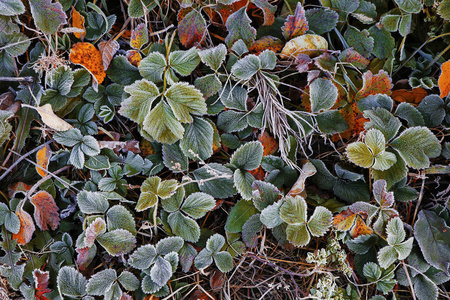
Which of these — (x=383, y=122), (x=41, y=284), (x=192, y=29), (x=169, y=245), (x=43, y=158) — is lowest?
(x=41, y=284)

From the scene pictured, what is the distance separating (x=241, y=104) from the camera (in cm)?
128

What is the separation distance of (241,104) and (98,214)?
68cm

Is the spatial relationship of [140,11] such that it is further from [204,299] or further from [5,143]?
[204,299]

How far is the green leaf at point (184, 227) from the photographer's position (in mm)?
1251

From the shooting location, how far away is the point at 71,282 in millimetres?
1227

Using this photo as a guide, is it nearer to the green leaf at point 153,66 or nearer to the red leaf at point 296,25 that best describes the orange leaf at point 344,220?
the red leaf at point 296,25

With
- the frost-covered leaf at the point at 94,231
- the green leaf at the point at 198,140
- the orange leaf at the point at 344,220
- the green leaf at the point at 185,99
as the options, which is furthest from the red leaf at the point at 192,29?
the orange leaf at the point at 344,220

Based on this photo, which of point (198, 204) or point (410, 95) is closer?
point (198, 204)

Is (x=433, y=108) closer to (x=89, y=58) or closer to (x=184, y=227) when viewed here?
(x=184, y=227)

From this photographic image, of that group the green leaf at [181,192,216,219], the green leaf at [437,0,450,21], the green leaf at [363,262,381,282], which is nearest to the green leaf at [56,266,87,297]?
the green leaf at [181,192,216,219]

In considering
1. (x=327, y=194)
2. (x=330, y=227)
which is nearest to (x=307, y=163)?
(x=327, y=194)

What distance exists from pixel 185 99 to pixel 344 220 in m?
0.73

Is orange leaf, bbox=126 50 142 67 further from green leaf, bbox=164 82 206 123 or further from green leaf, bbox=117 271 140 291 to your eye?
green leaf, bbox=117 271 140 291

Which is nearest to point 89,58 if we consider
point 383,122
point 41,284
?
point 41,284
